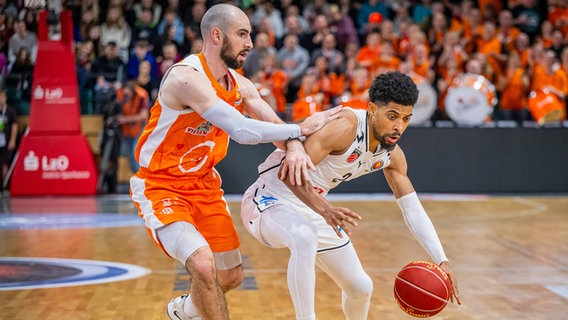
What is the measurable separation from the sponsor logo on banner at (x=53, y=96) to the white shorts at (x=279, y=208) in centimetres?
875

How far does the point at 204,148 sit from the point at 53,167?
898cm

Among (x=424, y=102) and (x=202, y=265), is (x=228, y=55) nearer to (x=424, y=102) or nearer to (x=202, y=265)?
(x=202, y=265)

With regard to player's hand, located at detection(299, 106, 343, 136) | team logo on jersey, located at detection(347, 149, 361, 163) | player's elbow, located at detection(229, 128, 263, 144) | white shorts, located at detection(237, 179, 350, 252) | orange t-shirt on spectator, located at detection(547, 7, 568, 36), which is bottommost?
orange t-shirt on spectator, located at detection(547, 7, 568, 36)

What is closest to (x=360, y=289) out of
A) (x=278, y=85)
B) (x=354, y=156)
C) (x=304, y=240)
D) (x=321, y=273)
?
(x=304, y=240)

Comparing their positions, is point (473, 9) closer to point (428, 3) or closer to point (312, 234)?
point (428, 3)

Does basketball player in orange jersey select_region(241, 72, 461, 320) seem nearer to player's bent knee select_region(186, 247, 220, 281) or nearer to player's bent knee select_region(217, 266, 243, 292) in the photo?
player's bent knee select_region(217, 266, 243, 292)

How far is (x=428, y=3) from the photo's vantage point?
1606cm

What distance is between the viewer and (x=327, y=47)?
14.2 m

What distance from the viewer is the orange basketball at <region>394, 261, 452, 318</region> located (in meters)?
4.50

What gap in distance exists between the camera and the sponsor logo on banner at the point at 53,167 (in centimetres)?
1305

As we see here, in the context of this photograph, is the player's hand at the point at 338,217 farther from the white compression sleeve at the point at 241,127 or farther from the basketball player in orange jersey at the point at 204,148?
the white compression sleeve at the point at 241,127

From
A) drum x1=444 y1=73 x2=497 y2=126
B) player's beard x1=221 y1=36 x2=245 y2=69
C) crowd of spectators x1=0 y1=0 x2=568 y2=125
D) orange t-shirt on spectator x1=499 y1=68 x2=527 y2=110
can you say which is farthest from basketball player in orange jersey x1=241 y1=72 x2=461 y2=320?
orange t-shirt on spectator x1=499 y1=68 x2=527 y2=110

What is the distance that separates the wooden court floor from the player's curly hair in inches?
72.7

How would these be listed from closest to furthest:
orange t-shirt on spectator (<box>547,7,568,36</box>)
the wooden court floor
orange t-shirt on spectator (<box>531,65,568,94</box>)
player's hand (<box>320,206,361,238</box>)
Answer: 1. player's hand (<box>320,206,361,238</box>)
2. the wooden court floor
3. orange t-shirt on spectator (<box>531,65,568,94</box>)
4. orange t-shirt on spectator (<box>547,7,568,36</box>)
